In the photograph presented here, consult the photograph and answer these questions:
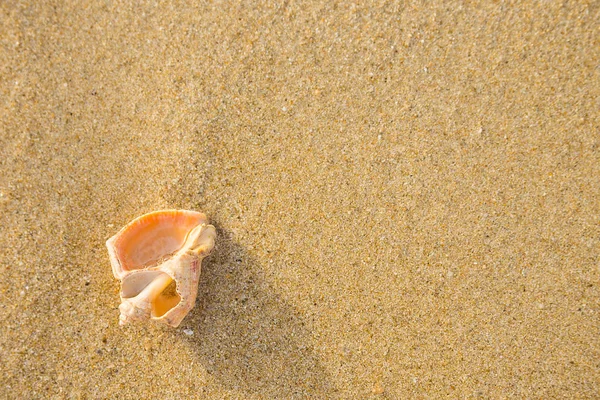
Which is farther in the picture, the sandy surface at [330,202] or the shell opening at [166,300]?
the sandy surface at [330,202]

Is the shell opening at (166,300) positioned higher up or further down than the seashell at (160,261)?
further down

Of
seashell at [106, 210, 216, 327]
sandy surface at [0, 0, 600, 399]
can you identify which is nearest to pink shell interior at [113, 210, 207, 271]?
seashell at [106, 210, 216, 327]

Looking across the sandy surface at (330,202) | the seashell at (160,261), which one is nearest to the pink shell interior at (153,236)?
the seashell at (160,261)

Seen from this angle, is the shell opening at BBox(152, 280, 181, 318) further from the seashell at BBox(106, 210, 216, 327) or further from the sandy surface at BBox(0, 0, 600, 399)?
the sandy surface at BBox(0, 0, 600, 399)

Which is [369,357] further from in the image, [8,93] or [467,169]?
[8,93]

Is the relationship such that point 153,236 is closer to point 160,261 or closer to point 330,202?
point 160,261

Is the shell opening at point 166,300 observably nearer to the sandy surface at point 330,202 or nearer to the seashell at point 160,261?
the seashell at point 160,261

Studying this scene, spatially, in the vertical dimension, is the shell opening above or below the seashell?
below
